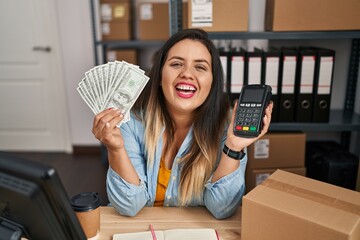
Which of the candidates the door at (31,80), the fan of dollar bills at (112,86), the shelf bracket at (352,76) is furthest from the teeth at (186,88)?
the door at (31,80)

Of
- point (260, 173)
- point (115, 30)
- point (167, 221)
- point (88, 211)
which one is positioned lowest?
point (260, 173)

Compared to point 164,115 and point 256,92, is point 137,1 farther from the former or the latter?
point 256,92

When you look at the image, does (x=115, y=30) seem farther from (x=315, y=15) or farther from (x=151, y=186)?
(x=151, y=186)

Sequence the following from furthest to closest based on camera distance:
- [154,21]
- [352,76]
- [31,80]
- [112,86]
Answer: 1. [31,80]
2. [154,21]
3. [352,76]
4. [112,86]

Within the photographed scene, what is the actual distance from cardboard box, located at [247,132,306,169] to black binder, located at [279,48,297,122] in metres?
0.11

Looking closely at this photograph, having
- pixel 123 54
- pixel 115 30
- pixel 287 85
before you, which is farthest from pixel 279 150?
pixel 115 30

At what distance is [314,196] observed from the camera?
0.88m

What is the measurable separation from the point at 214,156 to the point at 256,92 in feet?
0.95

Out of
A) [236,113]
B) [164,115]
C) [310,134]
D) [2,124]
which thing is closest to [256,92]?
[236,113]

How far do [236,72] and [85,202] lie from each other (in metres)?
1.14

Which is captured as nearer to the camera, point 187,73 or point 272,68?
point 187,73

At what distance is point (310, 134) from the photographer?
2330 millimetres

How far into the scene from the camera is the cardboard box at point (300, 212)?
764 millimetres

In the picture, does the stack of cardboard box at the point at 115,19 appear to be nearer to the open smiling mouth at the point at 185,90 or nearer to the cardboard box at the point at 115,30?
the cardboard box at the point at 115,30
